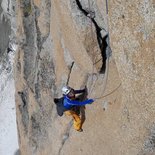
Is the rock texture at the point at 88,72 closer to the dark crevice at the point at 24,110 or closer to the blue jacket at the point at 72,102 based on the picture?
the dark crevice at the point at 24,110

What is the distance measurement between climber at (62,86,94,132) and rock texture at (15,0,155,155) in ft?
0.87

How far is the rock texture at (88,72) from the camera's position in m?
9.09

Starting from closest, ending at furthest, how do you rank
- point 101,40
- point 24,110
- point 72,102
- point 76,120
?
point 101,40 → point 72,102 → point 76,120 → point 24,110

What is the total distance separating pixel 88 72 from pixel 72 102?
97 centimetres

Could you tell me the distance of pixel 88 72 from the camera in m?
12.6

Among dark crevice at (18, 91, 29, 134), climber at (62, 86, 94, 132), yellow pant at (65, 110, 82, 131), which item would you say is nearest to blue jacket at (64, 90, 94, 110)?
climber at (62, 86, 94, 132)

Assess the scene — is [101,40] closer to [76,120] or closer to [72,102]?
[72,102]

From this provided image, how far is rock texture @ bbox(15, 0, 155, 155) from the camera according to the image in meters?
9.09

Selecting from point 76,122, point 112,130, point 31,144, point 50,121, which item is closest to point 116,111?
point 112,130

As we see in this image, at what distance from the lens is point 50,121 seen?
16078mm

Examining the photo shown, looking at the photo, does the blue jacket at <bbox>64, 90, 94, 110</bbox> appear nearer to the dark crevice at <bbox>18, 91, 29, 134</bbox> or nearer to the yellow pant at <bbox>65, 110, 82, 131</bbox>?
the yellow pant at <bbox>65, 110, 82, 131</bbox>

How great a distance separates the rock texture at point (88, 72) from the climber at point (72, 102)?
265 millimetres

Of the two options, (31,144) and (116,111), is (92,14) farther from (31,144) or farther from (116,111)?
(31,144)

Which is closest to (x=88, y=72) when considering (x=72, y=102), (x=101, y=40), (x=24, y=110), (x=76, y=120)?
(x=72, y=102)
